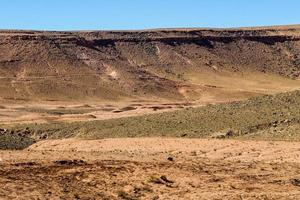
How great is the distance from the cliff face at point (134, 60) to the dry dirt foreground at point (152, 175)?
6303cm

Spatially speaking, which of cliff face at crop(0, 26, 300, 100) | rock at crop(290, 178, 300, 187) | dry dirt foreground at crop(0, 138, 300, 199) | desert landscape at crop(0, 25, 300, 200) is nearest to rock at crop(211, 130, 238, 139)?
desert landscape at crop(0, 25, 300, 200)

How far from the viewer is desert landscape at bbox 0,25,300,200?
1912 cm

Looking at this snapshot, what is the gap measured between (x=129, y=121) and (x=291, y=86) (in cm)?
6091

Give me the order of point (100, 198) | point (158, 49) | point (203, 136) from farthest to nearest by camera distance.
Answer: point (158, 49) < point (203, 136) < point (100, 198)

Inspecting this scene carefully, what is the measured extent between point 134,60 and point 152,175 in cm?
8662

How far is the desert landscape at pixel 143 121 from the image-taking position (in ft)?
62.7

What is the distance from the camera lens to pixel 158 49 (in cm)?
11025

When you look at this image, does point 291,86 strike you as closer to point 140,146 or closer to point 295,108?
point 295,108

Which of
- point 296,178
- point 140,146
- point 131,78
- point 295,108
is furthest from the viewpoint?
point 131,78

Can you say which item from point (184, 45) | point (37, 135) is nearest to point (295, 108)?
point (37, 135)

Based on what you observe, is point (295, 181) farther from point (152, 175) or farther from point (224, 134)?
point (224, 134)

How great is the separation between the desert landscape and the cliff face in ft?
0.73

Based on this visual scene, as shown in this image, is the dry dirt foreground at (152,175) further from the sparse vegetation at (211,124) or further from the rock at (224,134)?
the sparse vegetation at (211,124)

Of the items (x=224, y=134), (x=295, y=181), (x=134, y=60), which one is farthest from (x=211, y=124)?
(x=134, y=60)
